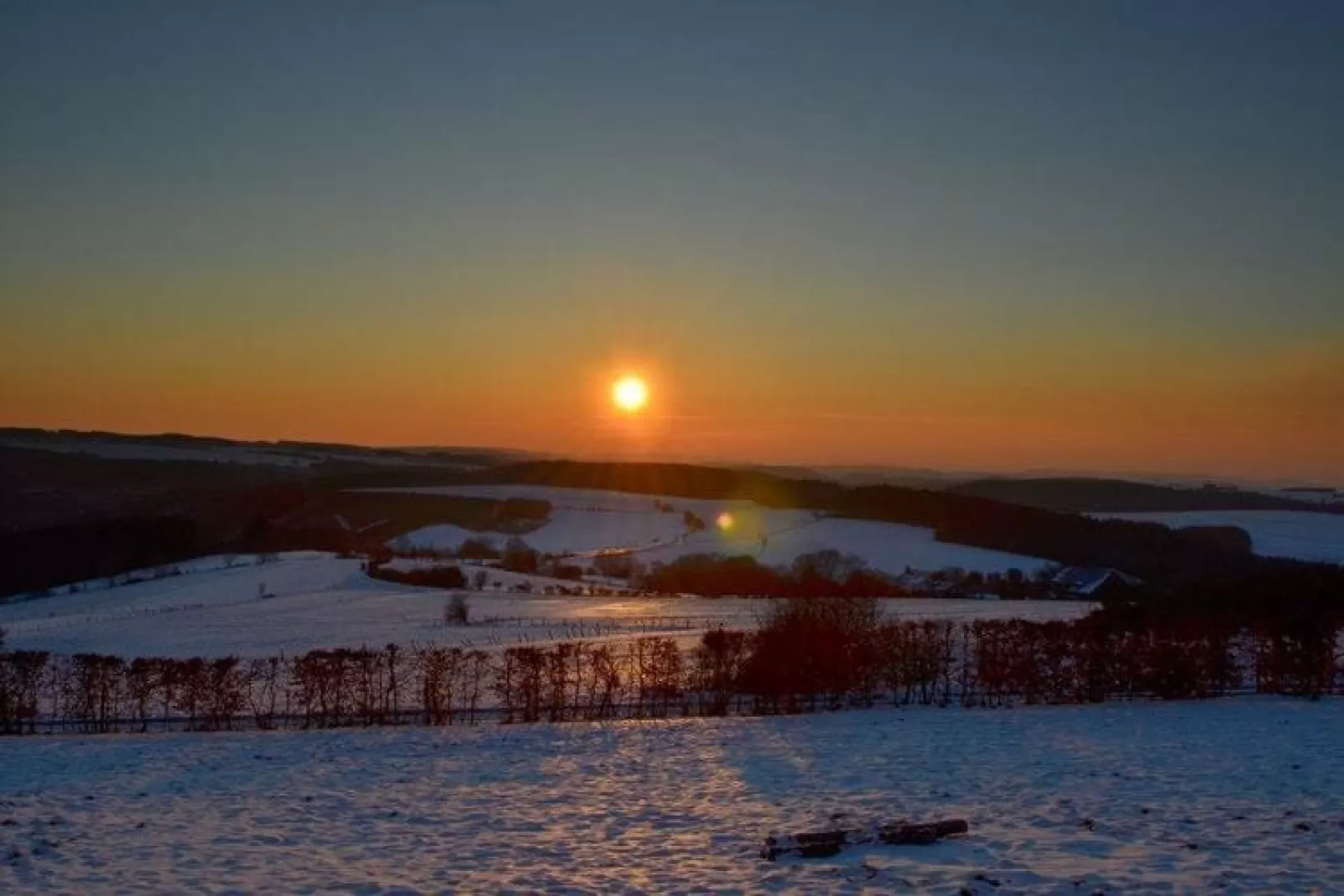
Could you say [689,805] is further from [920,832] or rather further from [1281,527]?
[1281,527]

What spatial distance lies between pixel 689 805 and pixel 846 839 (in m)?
3.40

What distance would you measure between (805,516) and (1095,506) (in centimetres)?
4457

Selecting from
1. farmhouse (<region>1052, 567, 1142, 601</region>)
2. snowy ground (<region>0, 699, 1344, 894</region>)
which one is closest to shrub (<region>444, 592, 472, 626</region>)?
snowy ground (<region>0, 699, 1344, 894</region>)

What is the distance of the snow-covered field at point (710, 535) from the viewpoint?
273 ft

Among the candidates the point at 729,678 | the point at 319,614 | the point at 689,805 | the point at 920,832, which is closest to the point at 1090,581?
the point at 319,614

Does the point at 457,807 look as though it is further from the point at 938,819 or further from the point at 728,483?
the point at 728,483

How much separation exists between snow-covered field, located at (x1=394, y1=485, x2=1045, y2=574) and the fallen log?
2659 inches

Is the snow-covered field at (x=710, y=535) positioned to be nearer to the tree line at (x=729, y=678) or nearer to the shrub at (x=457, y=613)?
the shrub at (x=457, y=613)

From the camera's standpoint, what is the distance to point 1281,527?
4215 inches

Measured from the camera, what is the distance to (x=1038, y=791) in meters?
14.6

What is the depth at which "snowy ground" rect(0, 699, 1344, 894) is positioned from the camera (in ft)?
36.3

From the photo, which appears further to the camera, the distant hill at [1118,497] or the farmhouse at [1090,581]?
the distant hill at [1118,497]

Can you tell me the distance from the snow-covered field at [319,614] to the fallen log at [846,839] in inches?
1090

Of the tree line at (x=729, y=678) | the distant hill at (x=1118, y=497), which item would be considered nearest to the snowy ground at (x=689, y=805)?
the tree line at (x=729, y=678)
